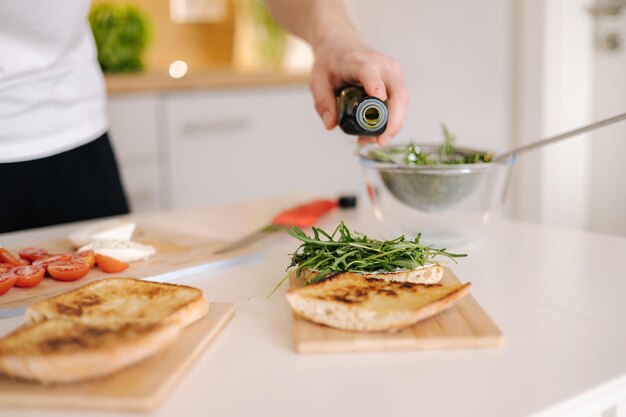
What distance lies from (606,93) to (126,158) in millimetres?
1861

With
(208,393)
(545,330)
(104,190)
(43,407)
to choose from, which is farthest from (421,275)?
(104,190)

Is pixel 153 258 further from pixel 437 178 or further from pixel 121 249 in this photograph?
pixel 437 178

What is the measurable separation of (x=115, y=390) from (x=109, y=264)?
1.40 feet

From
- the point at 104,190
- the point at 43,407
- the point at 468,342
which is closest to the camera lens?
the point at 43,407

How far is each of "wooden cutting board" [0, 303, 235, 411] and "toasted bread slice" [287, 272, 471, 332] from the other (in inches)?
6.0

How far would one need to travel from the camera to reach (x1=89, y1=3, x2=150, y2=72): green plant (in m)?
2.98

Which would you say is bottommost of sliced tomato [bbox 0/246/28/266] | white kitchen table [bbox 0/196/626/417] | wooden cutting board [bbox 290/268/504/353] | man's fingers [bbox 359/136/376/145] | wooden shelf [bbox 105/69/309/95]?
white kitchen table [bbox 0/196/626/417]

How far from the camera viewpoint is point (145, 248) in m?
1.16

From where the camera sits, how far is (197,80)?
2.96 meters

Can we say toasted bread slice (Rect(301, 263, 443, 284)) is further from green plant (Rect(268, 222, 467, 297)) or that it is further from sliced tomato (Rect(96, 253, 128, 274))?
sliced tomato (Rect(96, 253, 128, 274))

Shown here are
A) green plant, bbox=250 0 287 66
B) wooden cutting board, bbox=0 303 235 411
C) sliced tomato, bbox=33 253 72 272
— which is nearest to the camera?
wooden cutting board, bbox=0 303 235 411

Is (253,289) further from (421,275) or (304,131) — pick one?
(304,131)

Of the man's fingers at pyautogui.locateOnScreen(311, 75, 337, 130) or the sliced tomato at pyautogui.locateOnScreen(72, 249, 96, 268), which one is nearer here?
the sliced tomato at pyautogui.locateOnScreen(72, 249, 96, 268)

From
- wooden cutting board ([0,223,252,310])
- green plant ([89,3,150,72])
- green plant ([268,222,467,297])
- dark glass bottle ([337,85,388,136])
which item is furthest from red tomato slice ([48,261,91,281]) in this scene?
green plant ([89,3,150,72])
